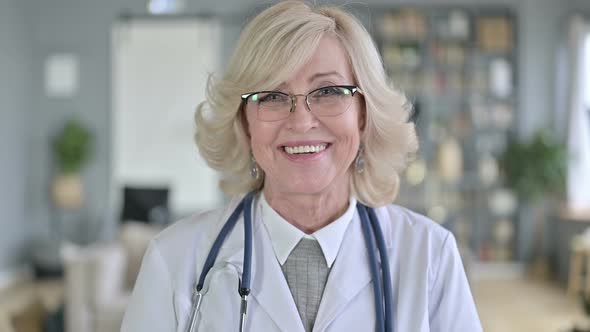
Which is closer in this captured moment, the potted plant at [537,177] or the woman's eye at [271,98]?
the woman's eye at [271,98]

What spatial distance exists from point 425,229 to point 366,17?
1.77ft

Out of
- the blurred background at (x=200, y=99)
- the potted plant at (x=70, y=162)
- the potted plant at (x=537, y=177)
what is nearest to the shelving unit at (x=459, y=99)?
the blurred background at (x=200, y=99)

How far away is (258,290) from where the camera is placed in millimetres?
1191

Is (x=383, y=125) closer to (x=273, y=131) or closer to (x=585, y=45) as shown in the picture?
(x=273, y=131)

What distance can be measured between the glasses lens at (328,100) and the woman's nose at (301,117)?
12 mm

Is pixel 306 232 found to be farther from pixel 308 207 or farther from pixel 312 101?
pixel 312 101

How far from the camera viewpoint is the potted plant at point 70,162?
21.1 feet

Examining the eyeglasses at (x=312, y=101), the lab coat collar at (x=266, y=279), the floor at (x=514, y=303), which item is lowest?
the floor at (x=514, y=303)

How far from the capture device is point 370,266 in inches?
47.3

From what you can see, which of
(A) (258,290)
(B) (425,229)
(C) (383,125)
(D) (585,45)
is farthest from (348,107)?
(D) (585,45)

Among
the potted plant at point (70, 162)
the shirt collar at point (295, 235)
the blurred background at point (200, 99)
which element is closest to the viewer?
the shirt collar at point (295, 235)

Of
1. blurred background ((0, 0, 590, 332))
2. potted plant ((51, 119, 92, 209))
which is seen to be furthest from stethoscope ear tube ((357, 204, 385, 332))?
potted plant ((51, 119, 92, 209))

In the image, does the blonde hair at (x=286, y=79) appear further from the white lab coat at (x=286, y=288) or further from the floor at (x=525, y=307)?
the floor at (x=525, y=307)

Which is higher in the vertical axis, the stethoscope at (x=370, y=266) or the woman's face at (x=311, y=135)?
the woman's face at (x=311, y=135)
